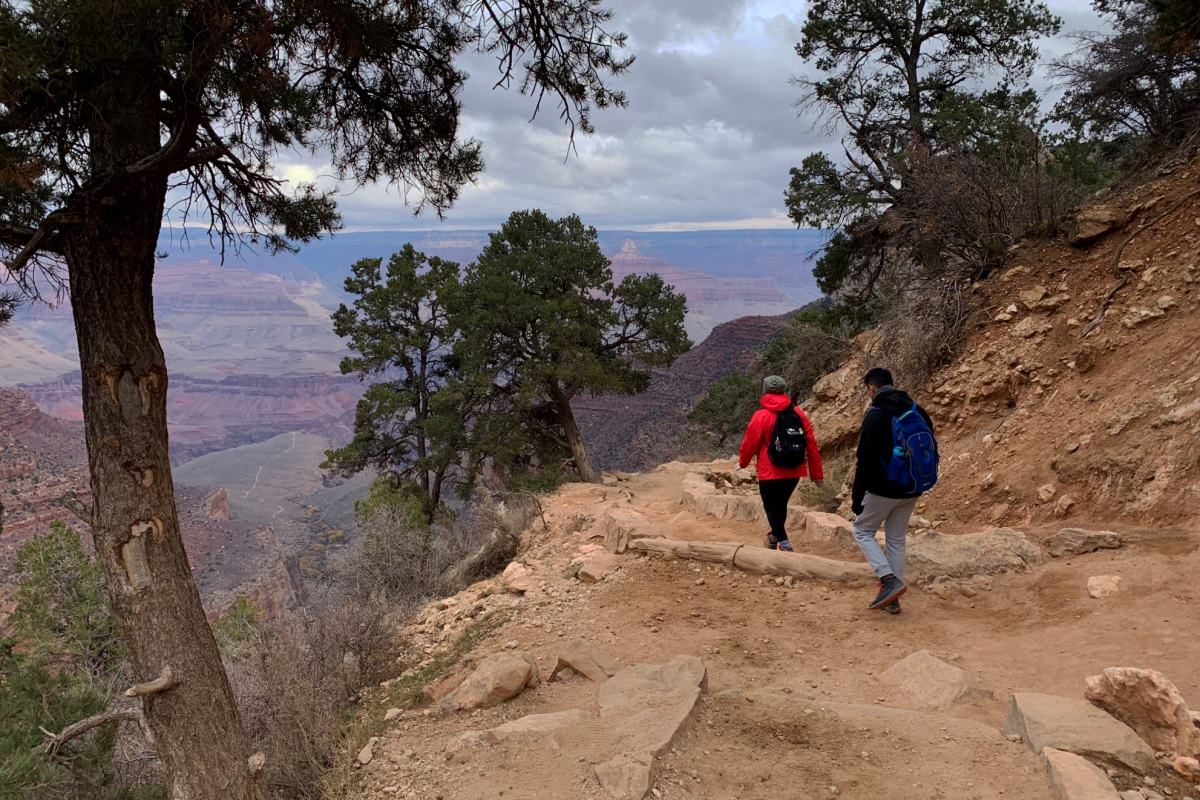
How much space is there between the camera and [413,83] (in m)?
5.51

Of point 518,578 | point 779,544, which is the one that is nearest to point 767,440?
point 779,544

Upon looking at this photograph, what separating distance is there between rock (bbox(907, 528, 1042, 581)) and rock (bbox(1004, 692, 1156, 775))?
2.23 m

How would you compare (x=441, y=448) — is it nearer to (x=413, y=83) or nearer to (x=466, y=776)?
(x=413, y=83)

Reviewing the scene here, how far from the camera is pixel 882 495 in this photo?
4.85 metres

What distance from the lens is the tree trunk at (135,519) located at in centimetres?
392

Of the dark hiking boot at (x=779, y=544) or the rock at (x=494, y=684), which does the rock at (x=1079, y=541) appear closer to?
the dark hiking boot at (x=779, y=544)

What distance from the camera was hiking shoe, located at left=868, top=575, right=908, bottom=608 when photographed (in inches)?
199

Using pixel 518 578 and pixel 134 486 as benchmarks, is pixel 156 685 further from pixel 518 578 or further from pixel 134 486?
pixel 518 578

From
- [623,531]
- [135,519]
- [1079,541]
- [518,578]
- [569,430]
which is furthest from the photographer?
[569,430]

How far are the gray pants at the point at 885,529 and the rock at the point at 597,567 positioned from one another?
8.79 feet

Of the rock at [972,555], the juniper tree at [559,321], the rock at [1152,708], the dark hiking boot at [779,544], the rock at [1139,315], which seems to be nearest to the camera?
the rock at [1152,708]

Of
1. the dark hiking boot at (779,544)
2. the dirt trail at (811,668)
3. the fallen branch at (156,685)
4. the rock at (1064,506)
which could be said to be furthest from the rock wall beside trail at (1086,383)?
the fallen branch at (156,685)

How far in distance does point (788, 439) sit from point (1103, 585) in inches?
94.0

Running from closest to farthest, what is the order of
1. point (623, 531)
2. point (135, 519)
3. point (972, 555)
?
point (135, 519) < point (972, 555) < point (623, 531)
